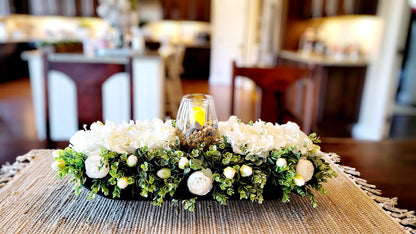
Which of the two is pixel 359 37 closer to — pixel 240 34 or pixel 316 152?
pixel 240 34

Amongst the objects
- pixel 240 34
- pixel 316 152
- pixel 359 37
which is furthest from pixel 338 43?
pixel 316 152

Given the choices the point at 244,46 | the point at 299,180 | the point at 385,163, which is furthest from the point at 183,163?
the point at 244,46

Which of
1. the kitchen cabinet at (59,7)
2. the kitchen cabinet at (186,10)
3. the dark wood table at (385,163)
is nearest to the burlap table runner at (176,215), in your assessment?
the dark wood table at (385,163)

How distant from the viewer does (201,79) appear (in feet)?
26.2

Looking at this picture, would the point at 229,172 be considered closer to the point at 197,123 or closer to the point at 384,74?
the point at 197,123

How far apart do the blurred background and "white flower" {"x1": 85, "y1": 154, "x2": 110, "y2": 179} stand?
2.67ft

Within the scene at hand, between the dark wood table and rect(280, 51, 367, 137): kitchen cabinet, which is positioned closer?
the dark wood table

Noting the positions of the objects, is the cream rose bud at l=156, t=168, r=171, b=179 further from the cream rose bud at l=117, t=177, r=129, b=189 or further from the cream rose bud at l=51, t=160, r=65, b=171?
the cream rose bud at l=51, t=160, r=65, b=171

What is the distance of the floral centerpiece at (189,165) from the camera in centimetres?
68

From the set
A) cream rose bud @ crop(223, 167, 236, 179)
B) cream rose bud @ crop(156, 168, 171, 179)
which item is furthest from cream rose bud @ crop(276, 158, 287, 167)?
cream rose bud @ crop(156, 168, 171, 179)

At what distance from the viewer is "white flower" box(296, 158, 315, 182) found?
70 centimetres

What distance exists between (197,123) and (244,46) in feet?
22.7

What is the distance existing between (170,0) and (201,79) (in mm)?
2057

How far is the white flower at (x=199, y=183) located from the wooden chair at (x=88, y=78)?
1.04m
